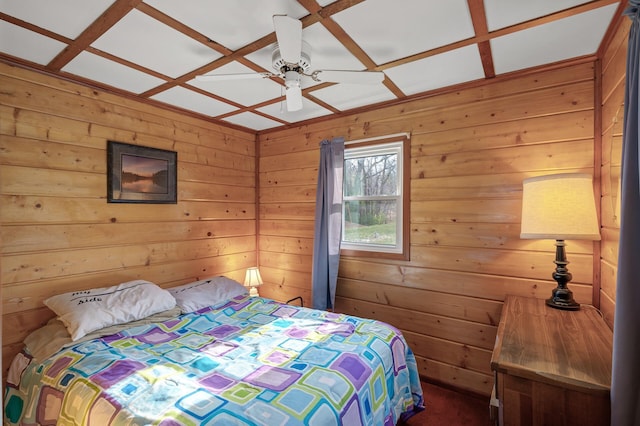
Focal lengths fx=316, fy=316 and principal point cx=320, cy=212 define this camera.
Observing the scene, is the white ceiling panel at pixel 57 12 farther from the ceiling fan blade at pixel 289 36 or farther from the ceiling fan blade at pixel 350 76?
the ceiling fan blade at pixel 350 76

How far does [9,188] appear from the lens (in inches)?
80.3

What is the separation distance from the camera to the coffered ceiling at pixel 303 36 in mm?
1541

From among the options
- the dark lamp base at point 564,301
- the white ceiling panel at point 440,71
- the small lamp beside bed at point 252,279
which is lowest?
the small lamp beside bed at point 252,279

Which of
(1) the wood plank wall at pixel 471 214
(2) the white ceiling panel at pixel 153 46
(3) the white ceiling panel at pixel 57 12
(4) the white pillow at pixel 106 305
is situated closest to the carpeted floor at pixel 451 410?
(1) the wood plank wall at pixel 471 214

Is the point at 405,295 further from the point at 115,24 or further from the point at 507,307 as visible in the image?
the point at 115,24

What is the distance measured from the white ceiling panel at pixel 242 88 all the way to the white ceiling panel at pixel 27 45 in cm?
80

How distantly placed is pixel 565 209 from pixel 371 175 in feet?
5.25

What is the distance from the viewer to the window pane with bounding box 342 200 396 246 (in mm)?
2904

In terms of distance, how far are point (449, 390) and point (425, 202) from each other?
1.51m

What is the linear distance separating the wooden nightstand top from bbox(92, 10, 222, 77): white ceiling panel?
87.2 inches

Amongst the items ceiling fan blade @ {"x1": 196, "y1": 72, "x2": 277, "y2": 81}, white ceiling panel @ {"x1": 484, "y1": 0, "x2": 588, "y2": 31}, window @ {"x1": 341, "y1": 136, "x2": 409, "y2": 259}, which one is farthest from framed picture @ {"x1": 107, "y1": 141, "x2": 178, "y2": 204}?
white ceiling panel @ {"x1": 484, "y1": 0, "x2": 588, "y2": 31}

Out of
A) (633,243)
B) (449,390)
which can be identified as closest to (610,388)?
(633,243)

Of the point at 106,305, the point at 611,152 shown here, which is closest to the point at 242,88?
the point at 106,305

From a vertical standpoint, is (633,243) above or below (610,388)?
above
